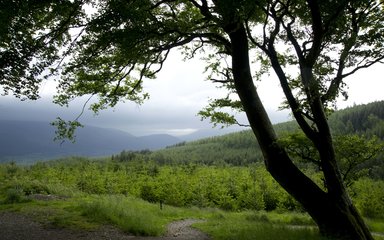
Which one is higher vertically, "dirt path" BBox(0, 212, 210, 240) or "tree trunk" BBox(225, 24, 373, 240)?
"tree trunk" BBox(225, 24, 373, 240)

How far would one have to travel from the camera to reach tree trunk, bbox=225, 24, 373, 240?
11383 mm

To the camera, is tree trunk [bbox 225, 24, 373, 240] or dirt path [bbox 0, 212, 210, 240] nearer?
dirt path [bbox 0, 212, 210, 240]

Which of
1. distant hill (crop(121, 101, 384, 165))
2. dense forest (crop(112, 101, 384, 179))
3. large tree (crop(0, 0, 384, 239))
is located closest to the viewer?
large tree (crop(0, 0, 384, 239))

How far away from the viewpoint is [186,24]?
12.0 meters

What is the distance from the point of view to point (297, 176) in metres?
11.9

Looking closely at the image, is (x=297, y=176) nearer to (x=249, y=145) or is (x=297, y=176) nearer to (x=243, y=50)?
(x=243, y=50)

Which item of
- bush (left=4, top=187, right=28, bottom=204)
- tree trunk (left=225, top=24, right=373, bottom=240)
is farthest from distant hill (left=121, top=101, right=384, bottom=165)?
tree trunk (left=225, top=24, right=373, bottom=240)

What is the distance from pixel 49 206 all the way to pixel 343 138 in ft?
45.0

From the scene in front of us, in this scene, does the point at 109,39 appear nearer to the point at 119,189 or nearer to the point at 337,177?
the point at 337,177

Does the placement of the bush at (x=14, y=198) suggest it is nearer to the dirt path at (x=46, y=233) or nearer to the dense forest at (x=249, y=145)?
the dirt path at (x=46, y=233)

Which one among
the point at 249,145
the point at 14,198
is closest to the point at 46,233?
the point at 14,198

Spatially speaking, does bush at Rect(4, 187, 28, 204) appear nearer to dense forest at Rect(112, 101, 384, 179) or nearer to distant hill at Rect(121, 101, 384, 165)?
dense forest at Rect(112, 101, 384, 179)

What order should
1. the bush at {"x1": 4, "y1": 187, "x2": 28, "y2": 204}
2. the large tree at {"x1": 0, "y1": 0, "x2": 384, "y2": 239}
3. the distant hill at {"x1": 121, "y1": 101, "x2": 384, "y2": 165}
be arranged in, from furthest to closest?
the distant hill at {"x1": 121, "y1": 101, "x2": 384, "y2": 165} < the bush at {"x1": 4, "y1": 187, "x2": 28, "y2": 204} < the large tree at {"x1": 0, "y1": 0, "x2": 384, "y2": 239}

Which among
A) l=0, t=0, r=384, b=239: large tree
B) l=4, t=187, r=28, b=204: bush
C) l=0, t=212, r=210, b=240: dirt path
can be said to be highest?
l=0, t=0, r=384, b=239: large tree
